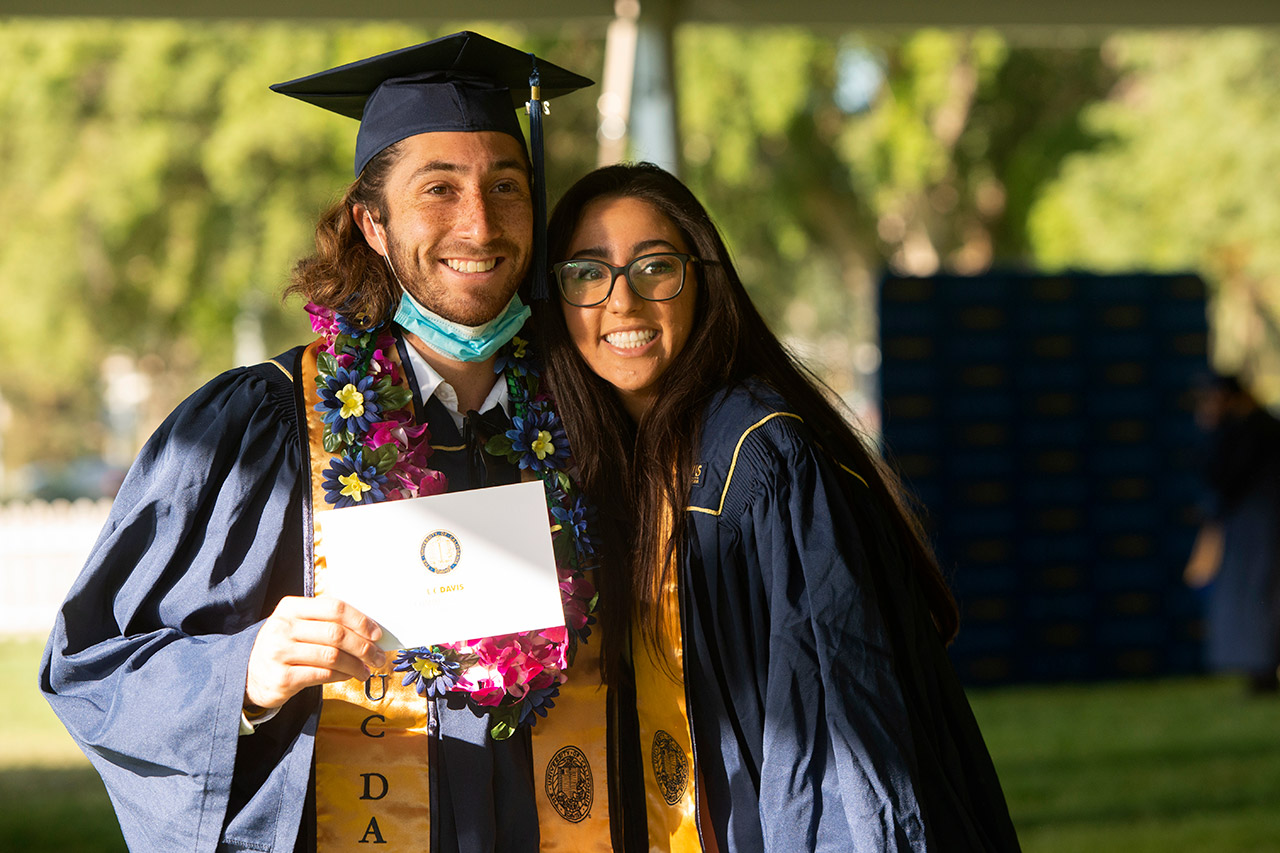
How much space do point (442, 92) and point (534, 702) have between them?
1101 millimetres

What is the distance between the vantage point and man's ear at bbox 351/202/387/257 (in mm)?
2297

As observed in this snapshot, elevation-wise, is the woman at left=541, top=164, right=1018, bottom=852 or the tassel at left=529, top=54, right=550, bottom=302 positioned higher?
the tassel at left=529, top=54, right=550, bottom=302

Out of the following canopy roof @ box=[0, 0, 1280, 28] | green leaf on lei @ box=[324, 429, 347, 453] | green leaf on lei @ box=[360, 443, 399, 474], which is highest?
canopy roof @ box=[0, 0, 1280, 28]

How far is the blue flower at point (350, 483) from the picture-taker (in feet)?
6.71

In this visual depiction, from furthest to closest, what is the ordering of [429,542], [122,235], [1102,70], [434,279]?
[1102,70]
[122,235]
[434,279]
[429,542]

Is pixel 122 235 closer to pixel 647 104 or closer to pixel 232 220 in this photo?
pixel 232 220

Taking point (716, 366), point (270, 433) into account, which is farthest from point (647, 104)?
point (270, 433)

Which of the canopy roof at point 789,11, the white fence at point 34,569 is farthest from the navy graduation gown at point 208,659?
the white fence at point 34,569

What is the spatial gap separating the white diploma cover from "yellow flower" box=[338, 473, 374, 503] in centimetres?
9

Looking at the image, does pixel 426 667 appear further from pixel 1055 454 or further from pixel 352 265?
pixel 1055 454

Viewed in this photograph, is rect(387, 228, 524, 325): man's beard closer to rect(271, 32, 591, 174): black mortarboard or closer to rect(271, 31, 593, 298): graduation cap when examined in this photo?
rect(271, 31, 593, 298): graduation cap

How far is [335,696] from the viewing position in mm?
2070

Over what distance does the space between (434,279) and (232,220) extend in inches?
517

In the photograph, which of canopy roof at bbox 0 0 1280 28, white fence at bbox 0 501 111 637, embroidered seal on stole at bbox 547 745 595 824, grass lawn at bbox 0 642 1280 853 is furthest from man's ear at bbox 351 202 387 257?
white fence at bbox 0 501 111 637
